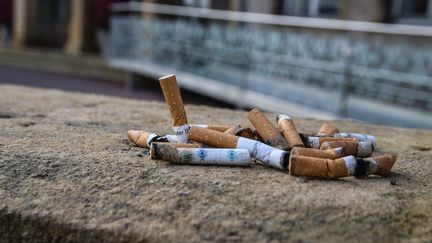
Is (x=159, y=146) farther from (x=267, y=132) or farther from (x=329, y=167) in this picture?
(x=329, y=167)

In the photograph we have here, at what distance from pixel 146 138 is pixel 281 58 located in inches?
207

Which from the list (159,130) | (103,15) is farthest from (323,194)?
(103,15)

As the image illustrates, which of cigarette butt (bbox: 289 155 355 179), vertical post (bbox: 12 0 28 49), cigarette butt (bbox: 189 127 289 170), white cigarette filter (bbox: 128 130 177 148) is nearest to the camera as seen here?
cigarette butt (bbox: 289 155 355 179)

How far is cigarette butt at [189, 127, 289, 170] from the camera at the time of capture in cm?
177

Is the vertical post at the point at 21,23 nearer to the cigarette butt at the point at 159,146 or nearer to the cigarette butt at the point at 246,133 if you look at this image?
the cigarette butt at the point at 246,133

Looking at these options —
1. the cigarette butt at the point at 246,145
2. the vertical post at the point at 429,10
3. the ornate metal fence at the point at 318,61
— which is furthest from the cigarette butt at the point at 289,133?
the vertical post at the point at 429,10

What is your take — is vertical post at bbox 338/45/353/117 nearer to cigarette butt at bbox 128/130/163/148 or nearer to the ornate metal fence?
the ornate metal fence

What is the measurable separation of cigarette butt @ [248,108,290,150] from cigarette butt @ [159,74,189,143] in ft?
0.79

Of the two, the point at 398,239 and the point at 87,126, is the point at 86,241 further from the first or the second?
the point at 87,126

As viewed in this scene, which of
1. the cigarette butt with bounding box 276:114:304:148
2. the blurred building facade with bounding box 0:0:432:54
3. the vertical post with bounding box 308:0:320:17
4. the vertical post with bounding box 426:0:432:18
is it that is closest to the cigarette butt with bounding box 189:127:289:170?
the cigarette butt with bounding box 276:114:304:148

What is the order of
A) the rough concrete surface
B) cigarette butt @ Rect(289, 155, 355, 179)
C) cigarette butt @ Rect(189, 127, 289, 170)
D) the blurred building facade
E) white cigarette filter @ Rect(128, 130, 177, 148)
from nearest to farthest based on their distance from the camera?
the rough concrete surface < cigarette butt @ Rect(289, 155, 355, 179) < cigarette butt @ Rect(189, 127, 289, 170) < white cigarette filter @ Rect(128, 130, 177, 148) < the blurred building facade

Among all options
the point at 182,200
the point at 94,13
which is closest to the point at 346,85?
the point at 182,200

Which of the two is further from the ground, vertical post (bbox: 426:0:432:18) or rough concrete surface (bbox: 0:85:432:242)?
vertical post (bbox: 426:0:432:18)

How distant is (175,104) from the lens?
191 cm
